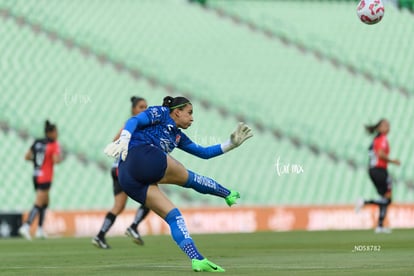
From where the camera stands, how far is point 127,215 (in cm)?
2164

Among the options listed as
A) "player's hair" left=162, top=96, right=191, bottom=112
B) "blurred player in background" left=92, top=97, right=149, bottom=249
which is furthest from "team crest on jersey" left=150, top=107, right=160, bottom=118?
"blurred player in background" left=92, top=97, right=149, bottom=249

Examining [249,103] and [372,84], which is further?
[372,84]

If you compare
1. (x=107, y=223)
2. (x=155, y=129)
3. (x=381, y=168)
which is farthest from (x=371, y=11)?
(x=155, y=129)

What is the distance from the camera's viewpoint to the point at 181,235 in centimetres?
948

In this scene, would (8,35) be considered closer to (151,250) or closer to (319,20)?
(319,20)

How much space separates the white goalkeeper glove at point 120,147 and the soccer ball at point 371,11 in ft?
19.4

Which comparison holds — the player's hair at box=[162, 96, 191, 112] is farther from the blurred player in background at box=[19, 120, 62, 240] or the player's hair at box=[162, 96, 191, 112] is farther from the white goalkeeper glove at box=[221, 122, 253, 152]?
the blurred player in background at box=[19, 120, 62, 240]

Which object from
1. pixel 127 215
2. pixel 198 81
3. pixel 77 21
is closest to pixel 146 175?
pixel 127 215

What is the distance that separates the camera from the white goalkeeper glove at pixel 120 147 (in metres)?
9.45

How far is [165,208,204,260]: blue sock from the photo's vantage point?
30.8ft

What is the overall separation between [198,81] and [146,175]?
65.1 ft

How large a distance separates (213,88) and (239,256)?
1749cm

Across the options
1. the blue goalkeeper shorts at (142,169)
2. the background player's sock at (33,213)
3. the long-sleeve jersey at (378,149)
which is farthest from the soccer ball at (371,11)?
the background player's sock at (33,213)

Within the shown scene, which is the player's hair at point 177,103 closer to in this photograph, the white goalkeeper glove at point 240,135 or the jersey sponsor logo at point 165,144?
the jersey sponsor logo at point 165,144
